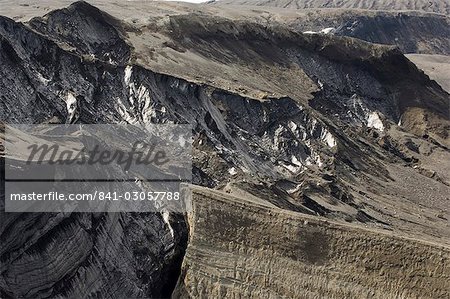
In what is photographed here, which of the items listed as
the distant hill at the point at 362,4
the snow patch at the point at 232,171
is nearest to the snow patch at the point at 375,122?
the snow patch at the point at 232,171

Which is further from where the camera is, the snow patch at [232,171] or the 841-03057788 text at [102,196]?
the snow patch at [232,171]

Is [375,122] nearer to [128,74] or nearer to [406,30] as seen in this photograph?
[128,74]

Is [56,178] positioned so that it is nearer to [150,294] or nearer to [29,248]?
[29,248]

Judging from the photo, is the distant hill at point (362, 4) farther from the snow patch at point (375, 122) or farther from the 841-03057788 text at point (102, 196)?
the 841-03057788 text at point (102, 196)

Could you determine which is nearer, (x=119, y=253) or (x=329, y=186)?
(x=119, y=253)

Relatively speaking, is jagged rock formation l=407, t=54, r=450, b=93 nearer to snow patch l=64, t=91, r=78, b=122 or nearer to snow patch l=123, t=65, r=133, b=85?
snow patch l=123, t=65, r=133, b=85

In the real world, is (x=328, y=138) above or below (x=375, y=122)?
above

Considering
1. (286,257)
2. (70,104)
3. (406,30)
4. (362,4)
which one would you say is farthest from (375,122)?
(362,4)

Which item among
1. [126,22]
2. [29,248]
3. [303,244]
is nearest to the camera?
[303,244]

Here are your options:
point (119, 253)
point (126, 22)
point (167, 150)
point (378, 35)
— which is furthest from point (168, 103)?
point (378, 35)
